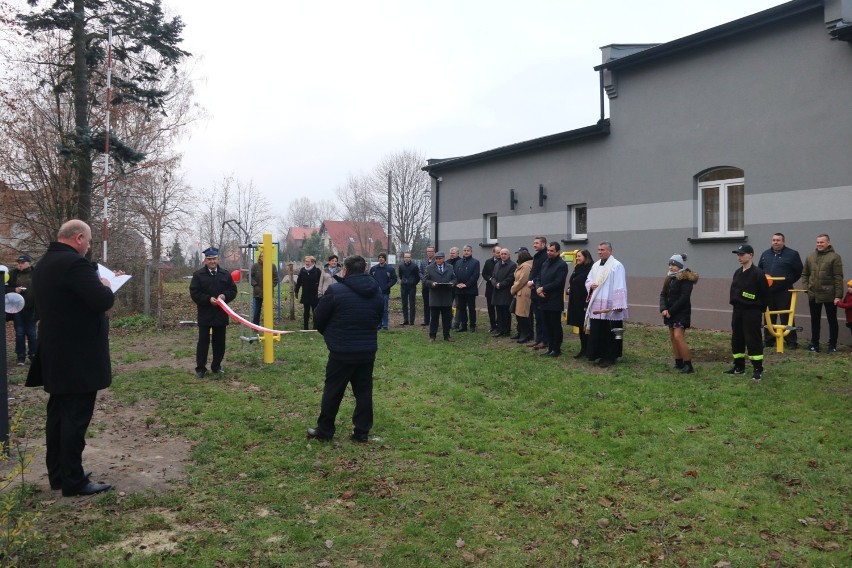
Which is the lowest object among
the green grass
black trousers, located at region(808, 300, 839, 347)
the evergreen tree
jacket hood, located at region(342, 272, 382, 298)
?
the green grass

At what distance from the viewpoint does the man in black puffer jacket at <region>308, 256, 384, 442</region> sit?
6637 millimetres

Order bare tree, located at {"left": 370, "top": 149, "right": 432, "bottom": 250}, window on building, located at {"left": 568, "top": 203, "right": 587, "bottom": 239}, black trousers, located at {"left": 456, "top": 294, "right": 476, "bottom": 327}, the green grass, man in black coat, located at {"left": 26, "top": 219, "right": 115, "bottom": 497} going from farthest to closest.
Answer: bare tree, located at {"left": 370, "top": 149, "right": 432, "bottom": 250} < window on building, located at {"left": 568, "top": 203, "right": 587, "bottom": 239} < black trousers, located at {"left": 456, "top": 294, "right": 476, "bottom": 327} < man in black coat, located at {"left": 26, "top": 219, "right": 115, "bottom": 497} < the green grass

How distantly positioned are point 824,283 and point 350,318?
8.60 m

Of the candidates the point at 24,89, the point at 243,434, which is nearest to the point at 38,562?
the point at 243,434

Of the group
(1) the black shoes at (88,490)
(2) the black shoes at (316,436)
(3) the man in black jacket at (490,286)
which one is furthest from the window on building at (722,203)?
(1) the black shoes at (88,490)

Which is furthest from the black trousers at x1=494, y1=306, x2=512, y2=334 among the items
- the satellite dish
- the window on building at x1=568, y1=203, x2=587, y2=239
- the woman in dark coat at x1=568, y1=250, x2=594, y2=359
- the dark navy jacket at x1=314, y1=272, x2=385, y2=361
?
the satellite dish

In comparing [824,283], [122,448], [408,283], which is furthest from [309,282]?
[824,283]

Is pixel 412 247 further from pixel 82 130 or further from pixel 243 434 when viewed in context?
pixel 243 434

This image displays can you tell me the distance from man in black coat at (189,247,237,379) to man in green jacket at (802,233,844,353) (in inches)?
383

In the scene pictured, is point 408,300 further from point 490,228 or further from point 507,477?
point 507,477

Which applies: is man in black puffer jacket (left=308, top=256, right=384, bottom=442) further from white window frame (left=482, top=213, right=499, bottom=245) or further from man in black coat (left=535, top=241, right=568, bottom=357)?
white window frame (left=482, top=213, right=499, bottom=245)

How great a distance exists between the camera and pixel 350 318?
21.9ft

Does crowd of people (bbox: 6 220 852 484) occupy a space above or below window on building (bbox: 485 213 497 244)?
below

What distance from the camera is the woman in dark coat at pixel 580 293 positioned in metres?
11.0
